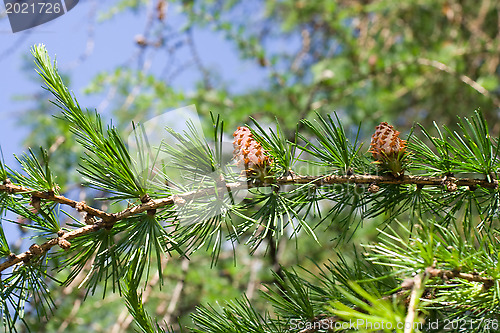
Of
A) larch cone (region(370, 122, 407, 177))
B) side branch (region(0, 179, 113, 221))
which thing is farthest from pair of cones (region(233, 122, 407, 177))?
side branch (region(0, 179, 113, 221))

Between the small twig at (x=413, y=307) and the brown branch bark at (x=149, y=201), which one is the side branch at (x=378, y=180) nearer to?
the brown branch bark at (x=149, y=201)

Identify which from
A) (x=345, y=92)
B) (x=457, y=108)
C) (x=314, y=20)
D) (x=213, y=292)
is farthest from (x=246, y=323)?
(x=314, y=20)

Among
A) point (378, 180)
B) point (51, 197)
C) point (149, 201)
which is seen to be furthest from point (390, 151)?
point (51, 197)

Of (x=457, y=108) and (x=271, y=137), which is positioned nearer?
(x=271, y=137)

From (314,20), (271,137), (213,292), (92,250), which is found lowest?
(213,292)

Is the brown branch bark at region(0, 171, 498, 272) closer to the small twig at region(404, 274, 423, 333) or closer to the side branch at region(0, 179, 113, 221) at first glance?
the side branch at region(0, 179, 113, 221)

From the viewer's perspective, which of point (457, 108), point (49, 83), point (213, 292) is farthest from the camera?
point (457, 108)

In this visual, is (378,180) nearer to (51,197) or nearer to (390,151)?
(390,151)

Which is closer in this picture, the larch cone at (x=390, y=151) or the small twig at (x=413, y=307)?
the small twig at (x=413, y=307)

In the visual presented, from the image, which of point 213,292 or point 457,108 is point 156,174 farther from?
point 457,108

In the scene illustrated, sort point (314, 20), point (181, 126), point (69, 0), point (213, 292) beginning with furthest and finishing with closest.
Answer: point (314, 20), point (213, 292), point (69, 0), point (181, 126)

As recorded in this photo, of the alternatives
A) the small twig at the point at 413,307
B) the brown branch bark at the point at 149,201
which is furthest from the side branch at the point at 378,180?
the small twig at the point at 413,307
